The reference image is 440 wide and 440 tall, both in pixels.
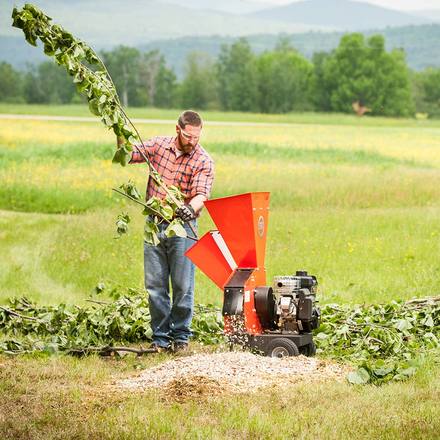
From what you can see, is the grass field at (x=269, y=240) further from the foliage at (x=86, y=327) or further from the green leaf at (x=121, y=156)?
the green leaf at (x=121, y=156)

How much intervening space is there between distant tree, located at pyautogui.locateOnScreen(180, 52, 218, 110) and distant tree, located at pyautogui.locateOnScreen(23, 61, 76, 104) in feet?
12.6

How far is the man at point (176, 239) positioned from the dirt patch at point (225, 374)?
0.66m

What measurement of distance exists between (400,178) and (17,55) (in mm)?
20854

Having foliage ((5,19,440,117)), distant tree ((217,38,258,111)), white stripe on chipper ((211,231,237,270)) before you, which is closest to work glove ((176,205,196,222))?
white stripe on chipper ((211,231,237,270))

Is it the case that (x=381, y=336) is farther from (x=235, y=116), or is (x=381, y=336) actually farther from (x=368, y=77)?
(x=368, y=77)

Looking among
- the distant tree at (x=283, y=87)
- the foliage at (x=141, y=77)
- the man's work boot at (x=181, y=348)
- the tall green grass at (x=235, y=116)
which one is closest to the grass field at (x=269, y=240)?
the tall green grass at (x=235, y=116)

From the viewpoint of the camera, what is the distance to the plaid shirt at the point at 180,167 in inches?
289

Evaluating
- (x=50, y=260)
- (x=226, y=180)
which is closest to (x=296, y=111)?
(x=226, y=180)

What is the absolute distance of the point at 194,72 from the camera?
38562 millimetres

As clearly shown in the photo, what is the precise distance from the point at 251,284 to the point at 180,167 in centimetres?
105

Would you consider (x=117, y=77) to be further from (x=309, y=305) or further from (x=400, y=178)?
(x=309, y=305)

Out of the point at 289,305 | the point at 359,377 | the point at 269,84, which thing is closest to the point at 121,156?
the point at 289,305

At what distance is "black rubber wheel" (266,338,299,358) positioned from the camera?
22.7ft

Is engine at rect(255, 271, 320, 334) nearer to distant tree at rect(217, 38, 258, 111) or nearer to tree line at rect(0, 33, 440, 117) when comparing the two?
tree line at rect(0, 33, 440, 117)
